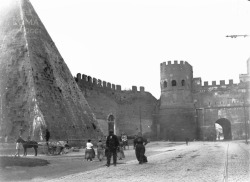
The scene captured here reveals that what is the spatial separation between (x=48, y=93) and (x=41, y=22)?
549 cm

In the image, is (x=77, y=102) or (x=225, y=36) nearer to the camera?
(x=225, y=36)

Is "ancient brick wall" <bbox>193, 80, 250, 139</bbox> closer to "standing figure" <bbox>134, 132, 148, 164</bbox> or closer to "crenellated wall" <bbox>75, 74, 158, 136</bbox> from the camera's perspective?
"crenellated wall" <bbox>75, 74, 158, 136</bbox>

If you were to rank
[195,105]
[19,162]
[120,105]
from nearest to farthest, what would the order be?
[19,162] < [120,105] < [195,105]

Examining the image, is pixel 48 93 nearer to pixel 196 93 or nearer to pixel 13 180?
pixel 13 180

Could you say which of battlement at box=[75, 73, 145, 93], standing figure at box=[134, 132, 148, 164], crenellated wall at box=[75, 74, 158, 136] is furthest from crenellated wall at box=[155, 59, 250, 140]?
standing figure at box=[134, 132, 148, 164]

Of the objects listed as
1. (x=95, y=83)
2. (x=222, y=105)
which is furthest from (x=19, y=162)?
(x=222, y=105)

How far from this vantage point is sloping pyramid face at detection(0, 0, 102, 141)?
1759 centimetres

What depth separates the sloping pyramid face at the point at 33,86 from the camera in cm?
1759

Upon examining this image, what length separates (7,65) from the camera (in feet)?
63.8

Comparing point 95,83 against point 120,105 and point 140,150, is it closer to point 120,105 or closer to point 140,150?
point 120,105

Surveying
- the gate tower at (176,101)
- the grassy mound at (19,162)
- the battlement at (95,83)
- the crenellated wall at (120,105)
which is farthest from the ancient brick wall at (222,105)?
the grassy mound at (19,162)

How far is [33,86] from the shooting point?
18266 millimetres

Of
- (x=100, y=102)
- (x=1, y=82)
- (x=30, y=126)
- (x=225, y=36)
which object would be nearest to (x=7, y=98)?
(x=1, y=82)

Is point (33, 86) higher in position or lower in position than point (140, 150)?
higher
